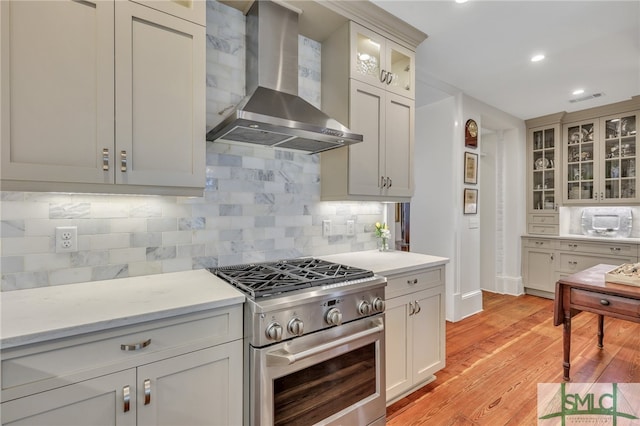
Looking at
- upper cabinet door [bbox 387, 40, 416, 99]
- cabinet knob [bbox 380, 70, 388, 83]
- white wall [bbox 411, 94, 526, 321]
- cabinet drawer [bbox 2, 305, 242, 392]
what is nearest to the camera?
cabinet drawer [bbox 2, 305, 242, 392]

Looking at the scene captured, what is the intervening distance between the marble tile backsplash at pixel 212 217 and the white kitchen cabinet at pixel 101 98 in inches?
11.5

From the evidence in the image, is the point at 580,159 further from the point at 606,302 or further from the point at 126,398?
the point at 126,398

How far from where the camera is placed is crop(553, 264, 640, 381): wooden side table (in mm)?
2055

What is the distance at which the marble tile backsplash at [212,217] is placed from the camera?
144 centimetres

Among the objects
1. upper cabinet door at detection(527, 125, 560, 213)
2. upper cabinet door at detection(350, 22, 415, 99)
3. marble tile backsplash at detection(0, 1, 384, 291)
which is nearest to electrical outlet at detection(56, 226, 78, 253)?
marble tile backsplash at detection(0, 1, 384, 291)

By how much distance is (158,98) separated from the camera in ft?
4.80

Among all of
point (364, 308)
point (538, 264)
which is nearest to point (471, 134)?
point (538, 264)

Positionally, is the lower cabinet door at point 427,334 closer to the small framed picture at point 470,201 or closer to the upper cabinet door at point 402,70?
the upper cabinet door at point 402,70

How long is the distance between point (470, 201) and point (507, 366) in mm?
1910

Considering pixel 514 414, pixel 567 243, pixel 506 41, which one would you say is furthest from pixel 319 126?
pixel 567 243

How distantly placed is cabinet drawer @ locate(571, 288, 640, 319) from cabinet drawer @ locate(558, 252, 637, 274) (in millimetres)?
2475

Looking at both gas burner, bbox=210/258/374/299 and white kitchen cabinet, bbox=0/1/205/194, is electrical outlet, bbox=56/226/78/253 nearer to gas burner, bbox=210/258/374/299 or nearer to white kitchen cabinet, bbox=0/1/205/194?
white kitchen cabinet, bbox=0/1/205/194

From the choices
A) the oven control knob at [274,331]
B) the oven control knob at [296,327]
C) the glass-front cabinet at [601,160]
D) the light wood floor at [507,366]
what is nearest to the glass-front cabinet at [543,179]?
the glass-front cabinet at [601,160]

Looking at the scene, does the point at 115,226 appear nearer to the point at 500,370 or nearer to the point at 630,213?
the point at 500,370
